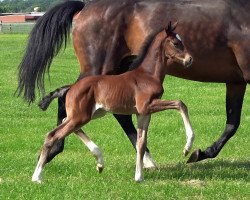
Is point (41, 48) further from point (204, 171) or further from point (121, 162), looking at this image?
point (204, 171)

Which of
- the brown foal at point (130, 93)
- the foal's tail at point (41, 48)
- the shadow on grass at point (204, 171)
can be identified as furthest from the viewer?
the foal's tail at point (41, 48)

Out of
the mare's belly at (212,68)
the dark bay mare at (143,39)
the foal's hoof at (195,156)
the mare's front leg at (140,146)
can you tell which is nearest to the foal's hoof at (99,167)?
the mare's front leg at (140,146)

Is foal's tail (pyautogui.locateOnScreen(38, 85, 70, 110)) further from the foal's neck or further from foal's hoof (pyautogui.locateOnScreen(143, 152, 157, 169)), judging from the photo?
foal's hoof (pyautogui.locateOnScreen(143, 152, 157, 169))

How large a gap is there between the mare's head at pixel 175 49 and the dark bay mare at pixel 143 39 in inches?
35.2

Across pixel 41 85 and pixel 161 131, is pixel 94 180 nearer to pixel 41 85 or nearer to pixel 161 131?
pixel 41 85

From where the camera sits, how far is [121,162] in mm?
8359

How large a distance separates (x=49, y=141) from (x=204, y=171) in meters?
1.87

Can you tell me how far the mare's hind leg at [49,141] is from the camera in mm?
6914

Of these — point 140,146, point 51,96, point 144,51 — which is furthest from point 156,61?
point 51,96

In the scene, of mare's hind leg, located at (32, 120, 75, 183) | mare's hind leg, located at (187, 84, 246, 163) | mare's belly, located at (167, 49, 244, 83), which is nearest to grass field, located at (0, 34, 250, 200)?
mare's hind leg, located at (32, 120, 75, 183)

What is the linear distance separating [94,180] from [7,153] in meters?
2.17

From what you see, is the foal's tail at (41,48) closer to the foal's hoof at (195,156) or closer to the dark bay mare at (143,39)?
the dark bay mare at (143,39)

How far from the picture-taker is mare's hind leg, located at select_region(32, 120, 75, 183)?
6914 mm

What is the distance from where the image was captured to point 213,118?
1220cm
